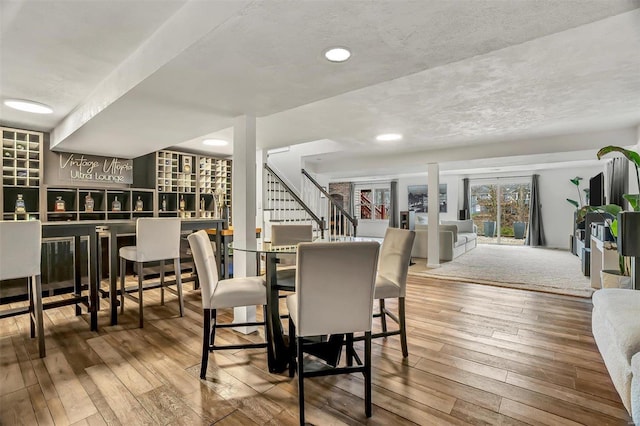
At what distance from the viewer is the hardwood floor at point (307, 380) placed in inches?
64.3

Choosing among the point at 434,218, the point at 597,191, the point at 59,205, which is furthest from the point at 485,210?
the point at 59,205

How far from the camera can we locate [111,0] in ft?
5.16

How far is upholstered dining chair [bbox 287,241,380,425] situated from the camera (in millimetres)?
1572

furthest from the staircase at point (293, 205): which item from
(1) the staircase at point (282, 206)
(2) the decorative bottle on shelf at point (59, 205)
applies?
(2) the decorative bottle on shelf at point (59, 205)

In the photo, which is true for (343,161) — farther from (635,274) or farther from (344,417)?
(344,417)

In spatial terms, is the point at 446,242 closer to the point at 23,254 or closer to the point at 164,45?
the point at 164,45

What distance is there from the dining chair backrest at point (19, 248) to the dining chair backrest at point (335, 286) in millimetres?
2216

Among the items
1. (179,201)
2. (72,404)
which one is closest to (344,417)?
(72,404)

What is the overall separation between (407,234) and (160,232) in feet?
7.85

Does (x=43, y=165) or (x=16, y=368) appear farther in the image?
(x=43, y=165)

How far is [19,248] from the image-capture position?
7.45 feet

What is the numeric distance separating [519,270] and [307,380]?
5059 millimetres

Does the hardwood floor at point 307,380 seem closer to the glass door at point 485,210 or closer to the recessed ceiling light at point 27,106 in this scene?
A: the recessed ceiling light at point 27,106

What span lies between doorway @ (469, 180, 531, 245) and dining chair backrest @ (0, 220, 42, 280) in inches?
408
